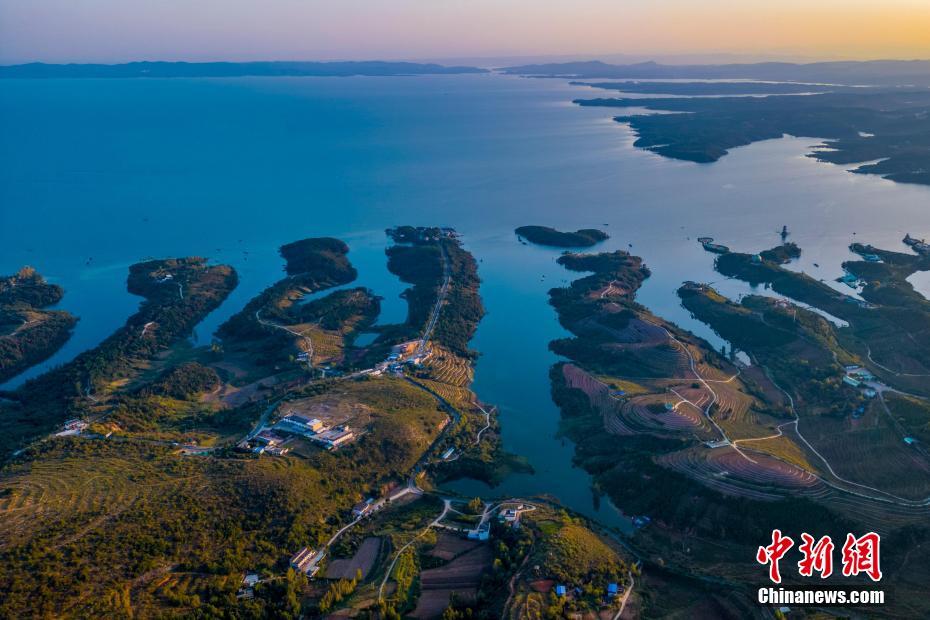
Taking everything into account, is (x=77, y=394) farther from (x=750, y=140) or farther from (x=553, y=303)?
(x=750, y=140)

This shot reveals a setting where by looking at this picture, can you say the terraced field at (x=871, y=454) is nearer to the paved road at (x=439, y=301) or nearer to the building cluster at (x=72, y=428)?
the paved road at (x=439, y=301)

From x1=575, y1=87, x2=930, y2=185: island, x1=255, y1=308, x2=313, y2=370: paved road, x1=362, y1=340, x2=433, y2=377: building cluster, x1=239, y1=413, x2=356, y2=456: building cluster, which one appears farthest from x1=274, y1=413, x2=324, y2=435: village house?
x1=575, y1=87, x2=930, y2=185: island

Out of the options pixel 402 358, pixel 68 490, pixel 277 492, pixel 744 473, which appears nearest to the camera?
pixel 68 490

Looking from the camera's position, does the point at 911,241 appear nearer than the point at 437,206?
Yes

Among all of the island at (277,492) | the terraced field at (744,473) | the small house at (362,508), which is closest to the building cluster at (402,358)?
the island at (277,492)

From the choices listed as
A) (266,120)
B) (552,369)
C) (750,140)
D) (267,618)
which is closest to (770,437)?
(552,369)

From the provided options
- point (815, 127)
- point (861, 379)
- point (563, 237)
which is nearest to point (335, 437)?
point (861, 379)

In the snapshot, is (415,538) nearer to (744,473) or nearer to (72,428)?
(744,473)
